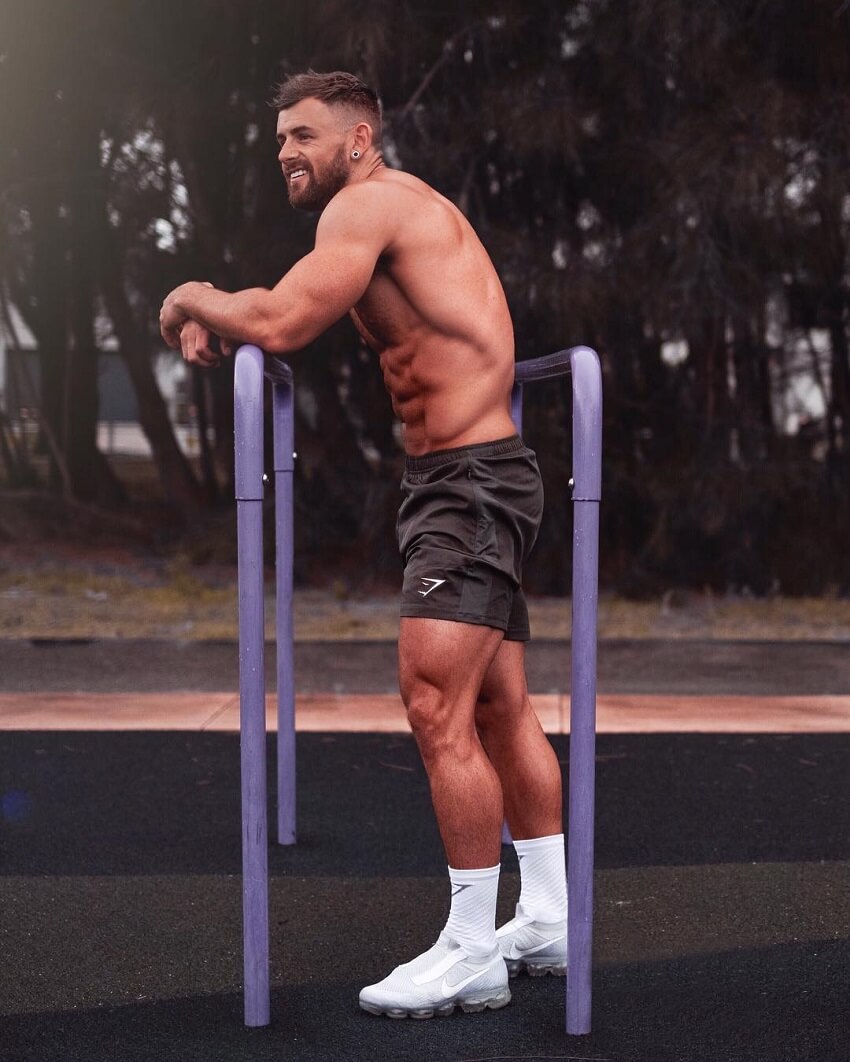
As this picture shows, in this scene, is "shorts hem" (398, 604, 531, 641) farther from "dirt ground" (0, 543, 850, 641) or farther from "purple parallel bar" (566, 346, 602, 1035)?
"dirt ground" (0, 543, 850, 641)

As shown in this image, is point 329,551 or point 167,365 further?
point 167,365

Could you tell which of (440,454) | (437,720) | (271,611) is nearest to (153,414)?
(271,611)

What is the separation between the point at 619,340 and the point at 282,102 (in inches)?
246

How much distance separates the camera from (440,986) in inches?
108

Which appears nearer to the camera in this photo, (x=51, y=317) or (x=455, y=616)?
(x=455, y=616)

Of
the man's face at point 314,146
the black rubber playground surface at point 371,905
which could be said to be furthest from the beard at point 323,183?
A: the black rubber playground surface at point 371,905

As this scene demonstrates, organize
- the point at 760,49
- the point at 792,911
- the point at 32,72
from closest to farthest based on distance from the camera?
the point at 792,911
the point at 760,49
the point at 32,72

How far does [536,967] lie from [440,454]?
106cm

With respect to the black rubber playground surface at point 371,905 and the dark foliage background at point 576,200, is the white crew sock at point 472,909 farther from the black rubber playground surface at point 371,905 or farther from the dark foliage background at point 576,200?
the dark foliage background at point 576,200

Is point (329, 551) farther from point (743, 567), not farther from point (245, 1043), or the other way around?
point (245, 1043)

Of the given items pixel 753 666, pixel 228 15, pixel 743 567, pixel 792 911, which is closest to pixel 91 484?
pixel 228 15

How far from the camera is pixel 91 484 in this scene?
12.4m

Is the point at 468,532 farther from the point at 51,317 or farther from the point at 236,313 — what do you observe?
the point at 51,317

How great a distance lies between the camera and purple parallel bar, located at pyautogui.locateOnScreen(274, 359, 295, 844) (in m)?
3.63
